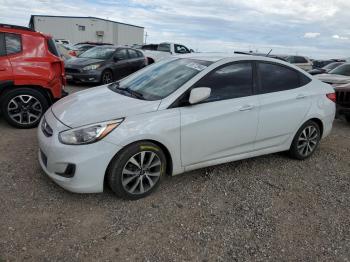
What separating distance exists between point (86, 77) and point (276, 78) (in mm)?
8056

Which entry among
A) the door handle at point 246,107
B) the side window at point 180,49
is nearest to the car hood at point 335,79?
the door handle at point 246,107

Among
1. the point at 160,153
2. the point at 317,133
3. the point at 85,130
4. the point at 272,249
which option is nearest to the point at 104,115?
the point at 85,130

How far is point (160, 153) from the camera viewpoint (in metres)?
3.73

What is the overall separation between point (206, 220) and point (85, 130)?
1526 millimetres

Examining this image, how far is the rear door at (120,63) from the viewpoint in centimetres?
1227

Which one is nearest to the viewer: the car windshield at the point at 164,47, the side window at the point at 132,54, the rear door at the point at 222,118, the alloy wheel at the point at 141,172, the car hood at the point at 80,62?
the alloy wheel at the point at 141,172

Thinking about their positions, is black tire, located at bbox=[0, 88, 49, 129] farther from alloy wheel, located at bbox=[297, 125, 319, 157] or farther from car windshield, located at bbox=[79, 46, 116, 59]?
car windshield, located at bbox=[79, 46, 116, 59]

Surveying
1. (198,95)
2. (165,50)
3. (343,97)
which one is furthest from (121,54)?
(198,95)

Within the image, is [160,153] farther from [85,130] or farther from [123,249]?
[123,249]

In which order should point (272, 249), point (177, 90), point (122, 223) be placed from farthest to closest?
1. point (177, 90)
2. point (122, 223)
3. point (272, 249)

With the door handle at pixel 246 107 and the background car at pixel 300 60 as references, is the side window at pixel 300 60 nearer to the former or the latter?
the background car at pixel 300 60

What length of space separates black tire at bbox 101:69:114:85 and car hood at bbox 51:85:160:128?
7743 mm

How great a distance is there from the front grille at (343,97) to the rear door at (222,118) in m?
4.14

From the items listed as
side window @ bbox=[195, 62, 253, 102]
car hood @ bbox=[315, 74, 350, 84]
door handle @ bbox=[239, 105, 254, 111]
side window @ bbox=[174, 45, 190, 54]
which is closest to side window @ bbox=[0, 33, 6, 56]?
side window @ bbox=[195, 62, 253, 102]
